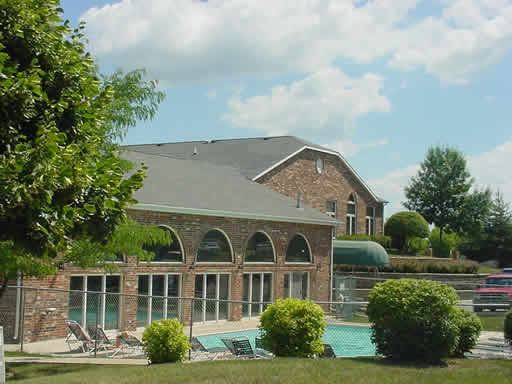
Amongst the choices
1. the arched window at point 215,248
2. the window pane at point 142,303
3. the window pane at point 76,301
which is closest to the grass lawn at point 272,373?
the window pane at point 76,301

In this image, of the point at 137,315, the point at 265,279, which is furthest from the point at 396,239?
the point at 137,315

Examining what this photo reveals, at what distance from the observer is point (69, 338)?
19594mm

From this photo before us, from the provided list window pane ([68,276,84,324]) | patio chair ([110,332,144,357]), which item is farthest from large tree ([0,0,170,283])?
window pane ([68,276,84,324])

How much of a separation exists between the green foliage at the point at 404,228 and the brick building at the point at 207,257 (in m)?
15.8

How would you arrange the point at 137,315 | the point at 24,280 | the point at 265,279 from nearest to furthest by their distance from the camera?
the point at 24,280 → the point at 137,315 → the point at 265,279

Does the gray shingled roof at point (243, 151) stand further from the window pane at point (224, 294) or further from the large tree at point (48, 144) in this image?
the large tree at point (48, 144)

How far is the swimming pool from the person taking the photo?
2192 centimetres

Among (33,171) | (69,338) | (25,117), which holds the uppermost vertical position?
(25,117)

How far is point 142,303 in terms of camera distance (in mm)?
23219

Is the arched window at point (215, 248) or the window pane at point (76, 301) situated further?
the arched window at point (215, 248)

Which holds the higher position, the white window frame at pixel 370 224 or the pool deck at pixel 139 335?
the white window frame at pixel 370 224

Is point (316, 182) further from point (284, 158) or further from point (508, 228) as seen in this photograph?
point (508, 228)

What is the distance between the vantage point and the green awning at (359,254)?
37.6m

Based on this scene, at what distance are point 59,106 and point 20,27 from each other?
1.19m
